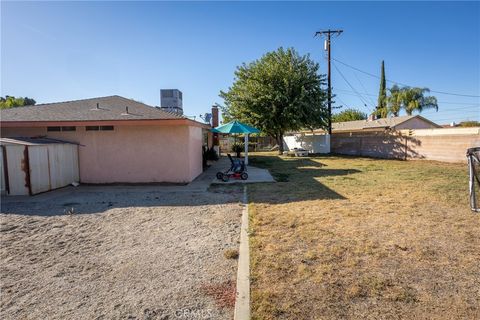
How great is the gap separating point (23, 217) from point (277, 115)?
18.1 metres

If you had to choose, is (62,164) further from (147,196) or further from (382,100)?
(382,100)

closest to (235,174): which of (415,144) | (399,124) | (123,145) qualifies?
(123,145)

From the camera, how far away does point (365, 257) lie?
4.14 meters

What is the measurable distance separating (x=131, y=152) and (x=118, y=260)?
23.7ft

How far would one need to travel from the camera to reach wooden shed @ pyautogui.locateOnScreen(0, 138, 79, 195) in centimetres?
869

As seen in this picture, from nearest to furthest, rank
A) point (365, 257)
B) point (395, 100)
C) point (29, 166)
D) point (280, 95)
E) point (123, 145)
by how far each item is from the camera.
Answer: point (365, 257), point (29, 166), point (123, 145), point (280, 95), point (395, 100)

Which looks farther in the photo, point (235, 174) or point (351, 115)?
point (351, 115)

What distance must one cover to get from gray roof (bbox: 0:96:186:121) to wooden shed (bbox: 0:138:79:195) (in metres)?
1.60

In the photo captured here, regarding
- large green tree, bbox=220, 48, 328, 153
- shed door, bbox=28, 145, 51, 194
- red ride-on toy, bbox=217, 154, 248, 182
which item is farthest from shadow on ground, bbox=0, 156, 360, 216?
large green tree, bbox=220, 48, 328, 153

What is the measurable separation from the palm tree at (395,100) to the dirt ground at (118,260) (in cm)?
3792

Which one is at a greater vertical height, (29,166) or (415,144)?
(415,144)

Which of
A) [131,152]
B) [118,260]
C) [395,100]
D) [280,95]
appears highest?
[395,100]

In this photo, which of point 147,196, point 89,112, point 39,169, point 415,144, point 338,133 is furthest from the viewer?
point 338,133

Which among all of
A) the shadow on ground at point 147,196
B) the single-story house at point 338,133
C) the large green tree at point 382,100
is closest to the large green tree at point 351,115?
the large green tree at point 382,100
